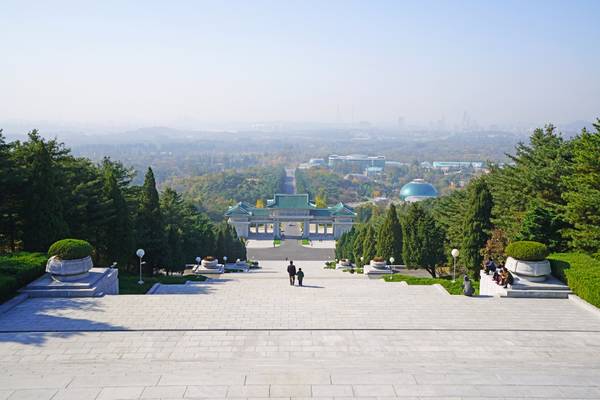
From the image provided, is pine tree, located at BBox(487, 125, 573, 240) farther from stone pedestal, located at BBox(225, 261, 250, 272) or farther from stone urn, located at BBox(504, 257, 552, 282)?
stone pedestal, located at BBox(225, 261, 250, 272)

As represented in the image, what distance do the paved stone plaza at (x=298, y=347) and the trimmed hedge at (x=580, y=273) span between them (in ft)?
1.61

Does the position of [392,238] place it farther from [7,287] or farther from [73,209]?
[7,287]

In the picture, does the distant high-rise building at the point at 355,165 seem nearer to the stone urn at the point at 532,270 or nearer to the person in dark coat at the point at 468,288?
the stone urn at the point at 532,270

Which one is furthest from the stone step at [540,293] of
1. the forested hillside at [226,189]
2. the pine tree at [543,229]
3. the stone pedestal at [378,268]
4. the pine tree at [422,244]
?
the forested hillside at [226,189]

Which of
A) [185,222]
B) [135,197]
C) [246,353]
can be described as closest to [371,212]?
[185,222]

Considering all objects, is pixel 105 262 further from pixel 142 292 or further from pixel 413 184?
pixel 413 184

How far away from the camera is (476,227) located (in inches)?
789

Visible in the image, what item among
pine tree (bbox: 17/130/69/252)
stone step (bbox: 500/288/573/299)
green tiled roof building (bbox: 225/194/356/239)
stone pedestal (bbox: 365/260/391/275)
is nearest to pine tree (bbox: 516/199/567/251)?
stone step (bbox: 500/288/573/299)

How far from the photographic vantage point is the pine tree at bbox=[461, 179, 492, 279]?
20.0 meters

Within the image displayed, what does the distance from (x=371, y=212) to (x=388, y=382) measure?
7118 cm

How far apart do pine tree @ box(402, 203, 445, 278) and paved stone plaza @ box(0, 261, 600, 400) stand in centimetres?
1068

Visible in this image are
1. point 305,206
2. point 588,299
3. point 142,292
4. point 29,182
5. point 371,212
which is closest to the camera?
point 588,299

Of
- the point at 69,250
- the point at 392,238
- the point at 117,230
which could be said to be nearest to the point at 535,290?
the point at 69,250

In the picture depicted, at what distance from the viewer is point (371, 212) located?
78.4 m
